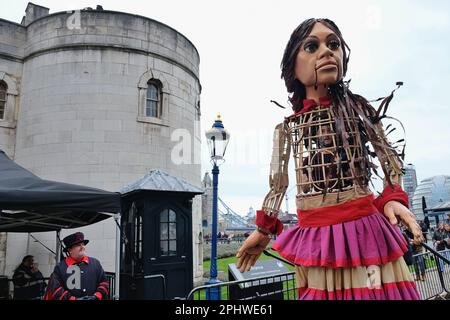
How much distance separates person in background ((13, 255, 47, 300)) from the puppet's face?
862cm

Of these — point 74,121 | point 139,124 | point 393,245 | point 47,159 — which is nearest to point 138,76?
point 139,124

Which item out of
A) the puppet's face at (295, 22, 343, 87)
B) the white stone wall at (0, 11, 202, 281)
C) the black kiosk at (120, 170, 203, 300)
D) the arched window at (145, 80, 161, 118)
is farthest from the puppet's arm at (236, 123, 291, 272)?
the arched window at (145, 80, 161, 118)

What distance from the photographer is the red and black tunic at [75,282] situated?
4648 millimetres

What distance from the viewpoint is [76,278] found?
4746 millimetres

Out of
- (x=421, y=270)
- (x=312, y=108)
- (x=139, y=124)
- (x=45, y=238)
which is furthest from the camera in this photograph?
(x=139, y=124)

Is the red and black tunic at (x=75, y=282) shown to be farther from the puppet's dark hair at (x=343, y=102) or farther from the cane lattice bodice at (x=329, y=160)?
the puppet's dark hair at (x=343, y=102)

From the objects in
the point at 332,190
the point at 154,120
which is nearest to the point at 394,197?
the point at 332,190

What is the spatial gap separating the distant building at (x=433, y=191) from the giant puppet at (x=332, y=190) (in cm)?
4297

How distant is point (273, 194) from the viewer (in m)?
3.34

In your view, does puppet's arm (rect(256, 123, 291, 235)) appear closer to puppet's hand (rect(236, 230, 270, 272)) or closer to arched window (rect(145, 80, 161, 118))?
puppet's hand (rect(236, 230, 270, 272))

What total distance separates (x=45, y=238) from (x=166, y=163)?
15.0 feet

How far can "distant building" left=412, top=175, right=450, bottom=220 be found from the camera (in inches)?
1642

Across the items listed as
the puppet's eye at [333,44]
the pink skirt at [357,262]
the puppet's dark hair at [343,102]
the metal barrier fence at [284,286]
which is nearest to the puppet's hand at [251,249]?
the metal barrier fence at [284,286]
